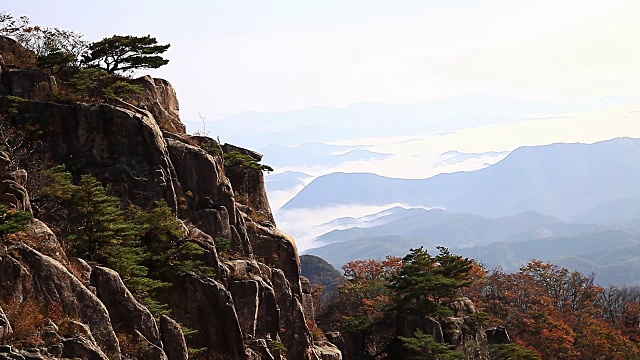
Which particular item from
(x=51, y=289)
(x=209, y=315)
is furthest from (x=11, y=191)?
(x=209, y=315)

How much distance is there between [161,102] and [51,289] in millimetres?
21107

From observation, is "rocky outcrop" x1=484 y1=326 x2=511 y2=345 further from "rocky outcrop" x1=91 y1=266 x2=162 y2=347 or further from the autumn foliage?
"rocky outcrop" x1=91 y1=266 x2=162 y2=347

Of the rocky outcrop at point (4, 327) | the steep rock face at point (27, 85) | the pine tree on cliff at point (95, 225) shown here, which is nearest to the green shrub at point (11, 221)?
the rocky outcrop at point (4, 327)

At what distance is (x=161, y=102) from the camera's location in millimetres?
36750

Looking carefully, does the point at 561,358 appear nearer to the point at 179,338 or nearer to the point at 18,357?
the point at 179,338

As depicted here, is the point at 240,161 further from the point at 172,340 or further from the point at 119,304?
the point at 119,304

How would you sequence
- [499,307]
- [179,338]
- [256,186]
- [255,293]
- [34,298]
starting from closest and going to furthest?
1. [34,298]
2. [179,338]
3. [255,293]
4. [256,186]
5. [499,307]

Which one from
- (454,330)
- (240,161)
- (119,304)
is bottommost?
(454,330)

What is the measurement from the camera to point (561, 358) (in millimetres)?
57906

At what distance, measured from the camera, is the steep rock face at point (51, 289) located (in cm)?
1634

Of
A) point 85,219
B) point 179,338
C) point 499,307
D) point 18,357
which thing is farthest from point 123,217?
point 499,307

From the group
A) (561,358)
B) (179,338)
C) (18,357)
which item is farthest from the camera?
(561,358)

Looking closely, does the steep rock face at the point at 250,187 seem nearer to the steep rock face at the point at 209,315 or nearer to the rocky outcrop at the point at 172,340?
the steep rock face at the point at 209,315

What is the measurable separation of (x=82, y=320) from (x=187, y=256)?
397 inches
